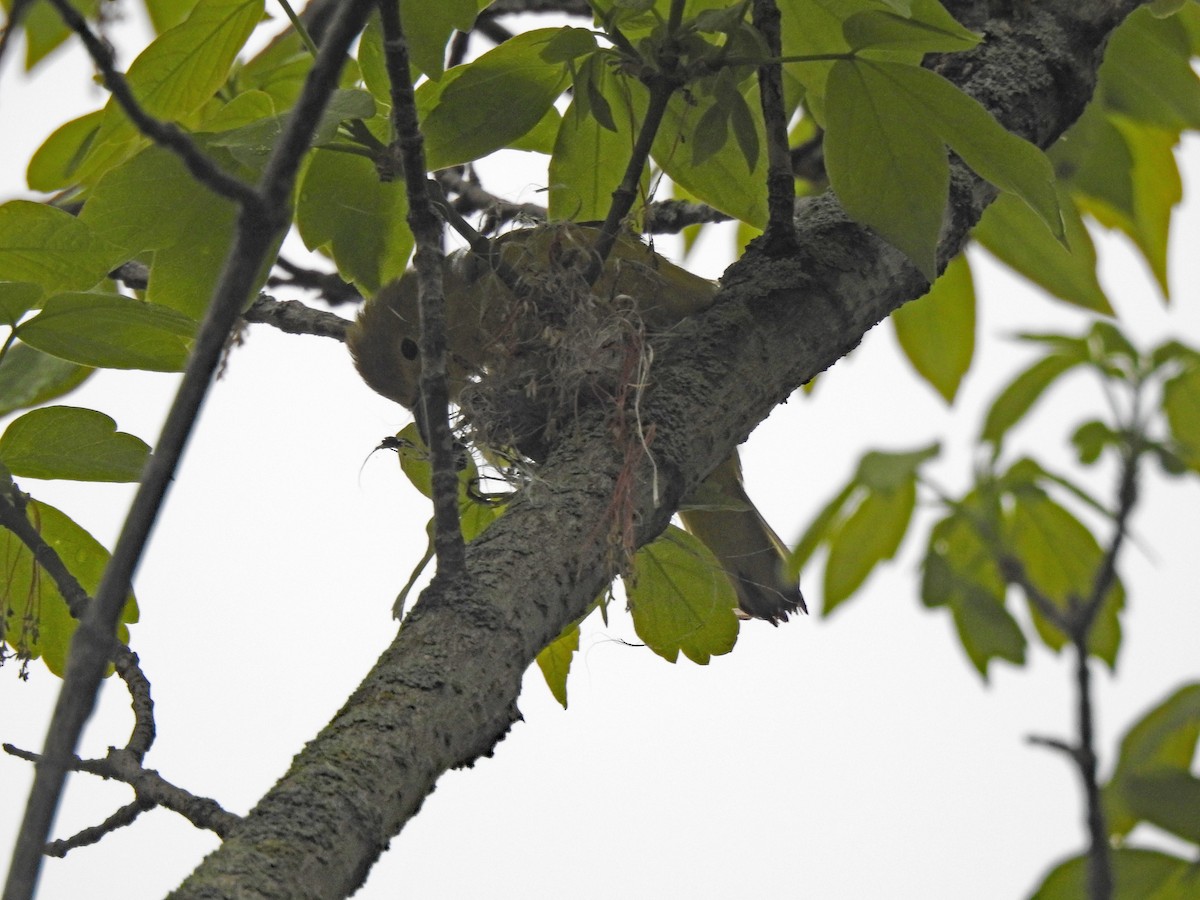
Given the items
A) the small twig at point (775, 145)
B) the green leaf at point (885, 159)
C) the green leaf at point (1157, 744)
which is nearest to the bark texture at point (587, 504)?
the small twig at point (775, 145)

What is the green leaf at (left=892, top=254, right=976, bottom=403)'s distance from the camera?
2322 mm

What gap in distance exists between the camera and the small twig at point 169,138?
0.82m

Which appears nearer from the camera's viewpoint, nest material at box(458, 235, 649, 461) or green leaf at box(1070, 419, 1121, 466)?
→ nest material at box(458, 235, 649, 461)

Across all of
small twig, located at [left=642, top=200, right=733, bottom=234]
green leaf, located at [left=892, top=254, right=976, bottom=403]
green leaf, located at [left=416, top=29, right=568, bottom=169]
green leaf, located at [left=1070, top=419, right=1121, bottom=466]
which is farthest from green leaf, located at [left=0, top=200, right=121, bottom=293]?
green leaf, located at [left=1070, top=419, right=1121, bottom=466]

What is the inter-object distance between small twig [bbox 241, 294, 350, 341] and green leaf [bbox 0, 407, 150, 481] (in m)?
0.43

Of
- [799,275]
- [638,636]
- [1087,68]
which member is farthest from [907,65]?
[638,636]

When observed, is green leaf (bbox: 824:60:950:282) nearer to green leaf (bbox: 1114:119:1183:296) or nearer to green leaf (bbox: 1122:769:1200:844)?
green leaf (bbox: 1122:769:1200:844)

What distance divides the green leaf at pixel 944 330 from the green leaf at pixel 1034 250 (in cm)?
12

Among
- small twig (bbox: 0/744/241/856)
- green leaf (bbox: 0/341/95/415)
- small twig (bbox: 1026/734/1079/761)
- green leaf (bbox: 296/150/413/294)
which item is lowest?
small twig (bbox: 1026/734/1079/761)

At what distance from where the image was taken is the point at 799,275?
1652 millimetres

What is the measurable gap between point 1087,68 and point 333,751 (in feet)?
4.88

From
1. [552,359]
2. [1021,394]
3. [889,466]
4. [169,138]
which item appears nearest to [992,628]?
[889,466]

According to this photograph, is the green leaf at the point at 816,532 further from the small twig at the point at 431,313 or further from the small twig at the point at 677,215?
the small twig at the point at 431,313

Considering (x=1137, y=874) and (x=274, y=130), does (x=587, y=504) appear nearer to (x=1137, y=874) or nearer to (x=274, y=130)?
(x=274, y=130)
